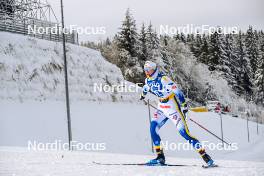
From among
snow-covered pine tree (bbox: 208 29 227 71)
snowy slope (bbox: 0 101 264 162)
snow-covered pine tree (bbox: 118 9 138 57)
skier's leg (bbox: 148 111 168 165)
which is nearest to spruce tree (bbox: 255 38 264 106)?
snow-covered pine tree (bbox: 208 29 227 71)

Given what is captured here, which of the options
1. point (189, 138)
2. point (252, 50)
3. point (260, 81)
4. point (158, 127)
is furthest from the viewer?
point (252, 50)

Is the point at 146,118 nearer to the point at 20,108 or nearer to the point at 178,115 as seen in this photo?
the point at 20,108

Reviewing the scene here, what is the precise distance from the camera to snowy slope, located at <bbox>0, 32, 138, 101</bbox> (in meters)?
17.6

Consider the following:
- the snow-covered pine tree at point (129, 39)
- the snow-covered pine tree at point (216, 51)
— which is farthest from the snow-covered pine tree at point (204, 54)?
the snow-covered pine tree at point (129, 39)

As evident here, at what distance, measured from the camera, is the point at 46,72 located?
19781 mm

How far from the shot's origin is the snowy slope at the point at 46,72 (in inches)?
691

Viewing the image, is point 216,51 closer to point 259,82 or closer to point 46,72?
point 259,82

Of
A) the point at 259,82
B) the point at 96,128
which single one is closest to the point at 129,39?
the point at 96,128

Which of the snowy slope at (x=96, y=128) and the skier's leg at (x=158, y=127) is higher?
the skier's leg at (x=158, y=127)

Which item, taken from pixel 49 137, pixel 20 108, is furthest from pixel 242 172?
pixel 20 108

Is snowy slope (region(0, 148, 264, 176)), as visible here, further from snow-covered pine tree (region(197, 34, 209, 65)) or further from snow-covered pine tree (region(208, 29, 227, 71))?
snow-covered pine tree (region(197, 34, 209, 65))

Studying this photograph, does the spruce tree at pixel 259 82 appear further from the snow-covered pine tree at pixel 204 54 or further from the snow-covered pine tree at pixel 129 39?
the snow-covered pine tree at pixel 204 54

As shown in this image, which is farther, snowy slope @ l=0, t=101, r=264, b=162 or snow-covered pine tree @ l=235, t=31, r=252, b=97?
snow-covered pine tree @ l=235, t=31, r=252, b=97

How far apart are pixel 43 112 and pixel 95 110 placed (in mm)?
4009
